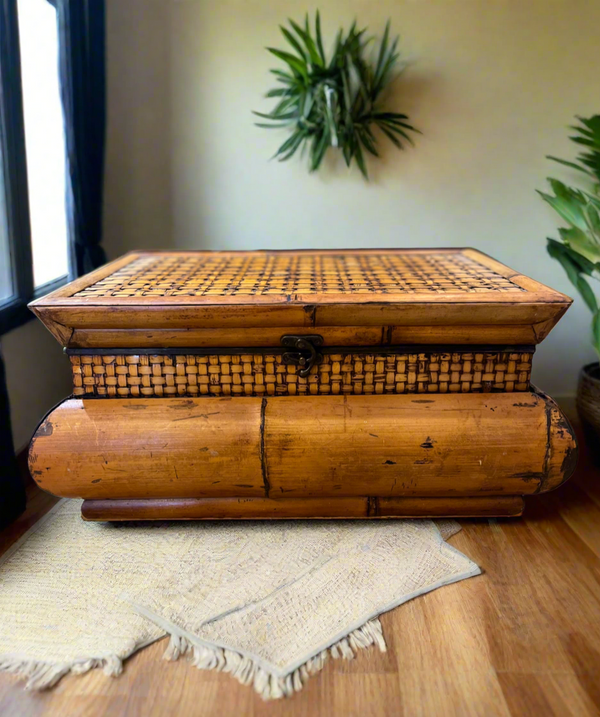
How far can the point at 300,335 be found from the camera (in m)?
1.04

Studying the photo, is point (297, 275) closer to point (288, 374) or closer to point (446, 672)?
point (288, 374)

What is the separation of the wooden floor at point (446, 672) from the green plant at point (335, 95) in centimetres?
122

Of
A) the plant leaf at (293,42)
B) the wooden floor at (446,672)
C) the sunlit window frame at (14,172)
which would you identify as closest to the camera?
the wooden floor at (446,672)

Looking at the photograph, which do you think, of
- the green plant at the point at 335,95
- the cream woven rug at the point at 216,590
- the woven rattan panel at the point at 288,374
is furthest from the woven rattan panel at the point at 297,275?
the cream woven rug at the point at 216,590

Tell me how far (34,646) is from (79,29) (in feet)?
4.98

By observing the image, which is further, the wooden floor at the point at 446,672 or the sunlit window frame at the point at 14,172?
the sunlit window frame at the point at 14,172

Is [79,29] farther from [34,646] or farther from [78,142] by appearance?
[34,646]

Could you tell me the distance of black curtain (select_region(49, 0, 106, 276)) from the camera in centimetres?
148

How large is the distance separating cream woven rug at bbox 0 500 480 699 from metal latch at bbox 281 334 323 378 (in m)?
0.35

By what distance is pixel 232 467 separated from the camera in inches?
40.9

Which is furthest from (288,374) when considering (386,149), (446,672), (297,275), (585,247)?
(386,149)

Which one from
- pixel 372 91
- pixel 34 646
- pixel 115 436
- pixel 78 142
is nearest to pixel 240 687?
pixel 34 646

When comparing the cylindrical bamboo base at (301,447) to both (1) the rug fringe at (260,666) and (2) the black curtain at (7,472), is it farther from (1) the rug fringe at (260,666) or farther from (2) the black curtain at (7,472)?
(1) the rug fringe at (260,666)

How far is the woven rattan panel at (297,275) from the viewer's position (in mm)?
1090
